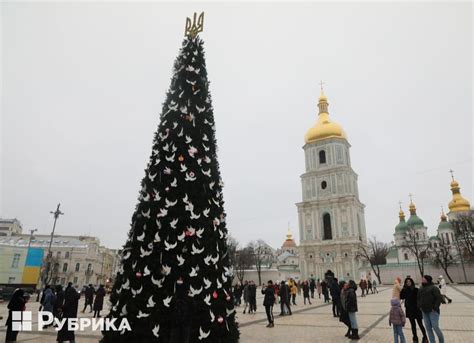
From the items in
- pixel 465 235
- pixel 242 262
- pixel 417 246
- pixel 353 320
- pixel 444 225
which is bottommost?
pixel 353 320

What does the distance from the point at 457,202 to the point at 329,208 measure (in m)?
31.4

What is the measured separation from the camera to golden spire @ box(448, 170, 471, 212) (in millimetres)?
66250

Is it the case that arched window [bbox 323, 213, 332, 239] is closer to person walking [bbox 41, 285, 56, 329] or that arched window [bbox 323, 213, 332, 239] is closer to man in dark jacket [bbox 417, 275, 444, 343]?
person walking [bbox 41, 285, 56, 329]

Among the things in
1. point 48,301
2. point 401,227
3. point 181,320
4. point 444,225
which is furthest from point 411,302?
point 401,227

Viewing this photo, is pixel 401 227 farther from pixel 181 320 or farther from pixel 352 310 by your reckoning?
pixel 181 320

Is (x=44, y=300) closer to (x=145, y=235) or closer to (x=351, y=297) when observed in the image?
(x=145, y=235)

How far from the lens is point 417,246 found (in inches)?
2398

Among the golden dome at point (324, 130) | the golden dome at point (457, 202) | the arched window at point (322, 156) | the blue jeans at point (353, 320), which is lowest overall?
the blue jeans at point (353, 320)

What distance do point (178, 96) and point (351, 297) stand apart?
7.81m

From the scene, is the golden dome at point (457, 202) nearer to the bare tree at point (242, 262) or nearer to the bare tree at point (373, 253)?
the bare tree at point (373, 253)

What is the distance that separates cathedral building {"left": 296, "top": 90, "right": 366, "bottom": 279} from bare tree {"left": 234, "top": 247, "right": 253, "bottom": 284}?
35.7 feet

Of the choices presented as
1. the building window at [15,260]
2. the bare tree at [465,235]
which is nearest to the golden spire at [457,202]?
the bare tree at [465,235]

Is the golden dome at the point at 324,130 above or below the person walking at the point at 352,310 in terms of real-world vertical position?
above

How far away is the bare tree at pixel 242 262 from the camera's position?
57.4 meters
